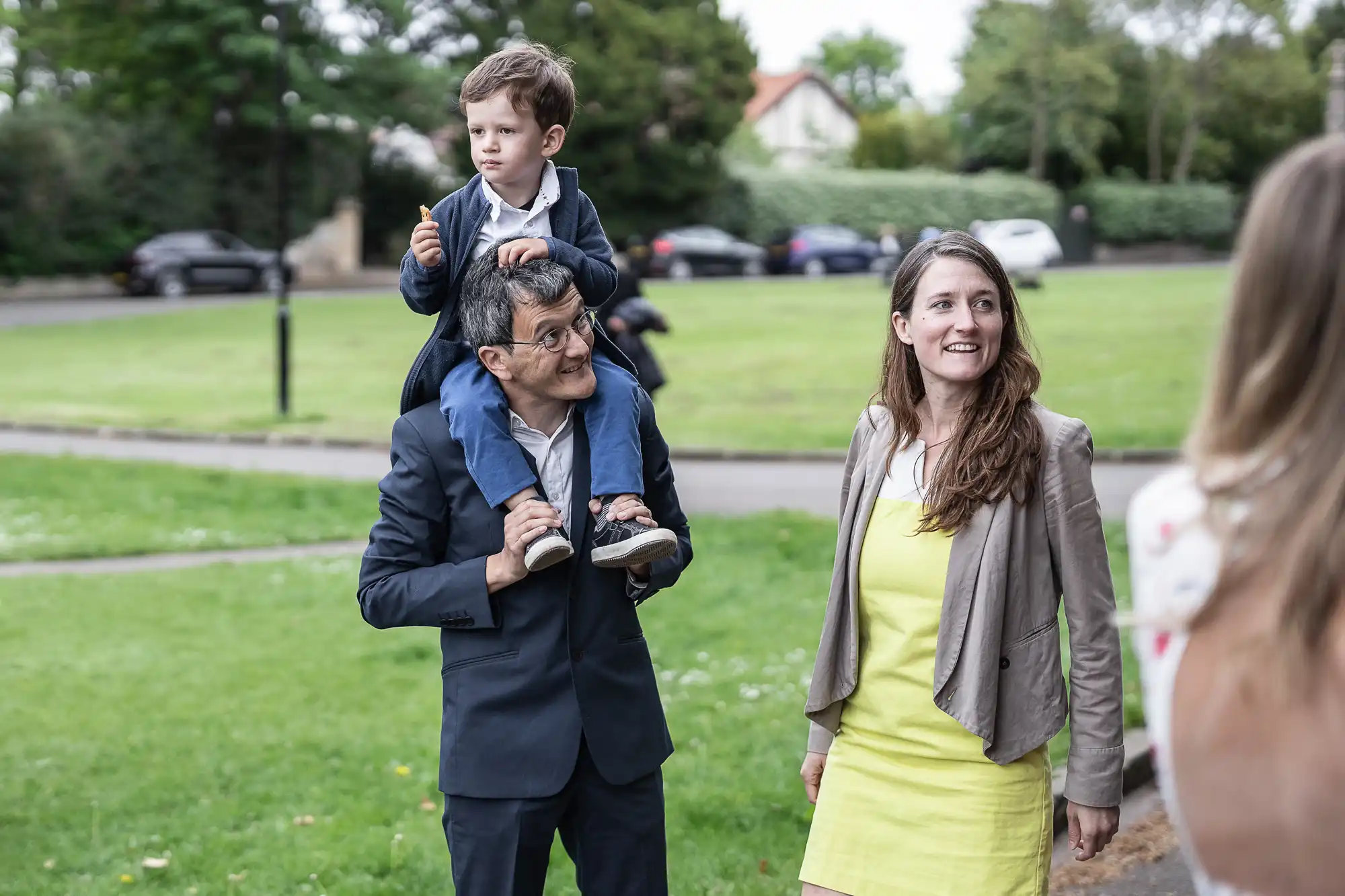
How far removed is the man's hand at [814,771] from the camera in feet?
11.9

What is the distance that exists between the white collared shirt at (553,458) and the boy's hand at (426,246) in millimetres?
352

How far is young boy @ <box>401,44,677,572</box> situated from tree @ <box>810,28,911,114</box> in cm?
11928

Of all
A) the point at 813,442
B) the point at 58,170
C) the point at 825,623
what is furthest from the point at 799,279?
the point at 825,623

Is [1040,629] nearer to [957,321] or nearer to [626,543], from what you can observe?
[957,321]

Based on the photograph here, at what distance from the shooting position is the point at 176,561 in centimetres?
1071

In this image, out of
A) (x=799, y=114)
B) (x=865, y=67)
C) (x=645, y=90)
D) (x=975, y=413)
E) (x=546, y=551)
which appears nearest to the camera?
(x=546, y=551)

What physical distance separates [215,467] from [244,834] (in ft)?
30.6

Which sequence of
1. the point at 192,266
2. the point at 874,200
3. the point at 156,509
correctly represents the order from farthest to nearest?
the point at 874,200, the point at 192,266, the point at 156,509

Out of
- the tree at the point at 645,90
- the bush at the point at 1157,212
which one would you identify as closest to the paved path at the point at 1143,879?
the tree at the point at 645,90

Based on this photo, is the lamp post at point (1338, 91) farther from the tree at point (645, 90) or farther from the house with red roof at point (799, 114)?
the house with red roof at point (799, 114)

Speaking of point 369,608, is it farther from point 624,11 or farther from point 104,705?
point 624,11

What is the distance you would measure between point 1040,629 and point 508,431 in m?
1.19

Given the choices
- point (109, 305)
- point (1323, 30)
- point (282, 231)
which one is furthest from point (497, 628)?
point (1323, 30)

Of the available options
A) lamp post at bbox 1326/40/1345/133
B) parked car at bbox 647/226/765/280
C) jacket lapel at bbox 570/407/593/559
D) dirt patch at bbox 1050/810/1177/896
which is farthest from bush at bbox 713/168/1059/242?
jacket lapel at bbox 570/407/593/559
